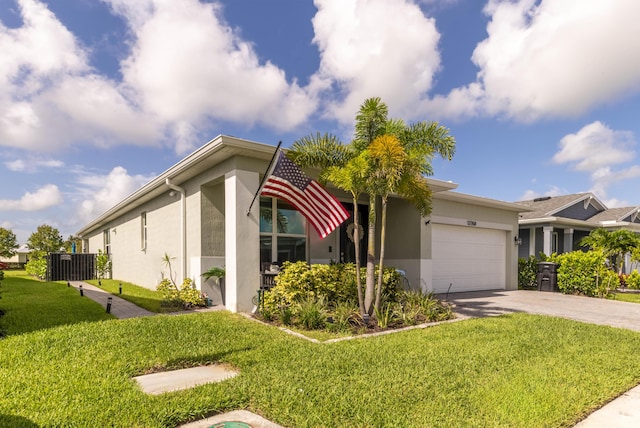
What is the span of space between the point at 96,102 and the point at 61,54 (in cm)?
240

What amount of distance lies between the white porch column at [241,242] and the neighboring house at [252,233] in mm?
21

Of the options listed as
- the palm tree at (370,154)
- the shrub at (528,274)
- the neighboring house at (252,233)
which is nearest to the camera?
the palm tree at (370,154)

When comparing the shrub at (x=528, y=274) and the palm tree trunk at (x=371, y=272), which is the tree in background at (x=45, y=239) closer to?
the palm tree trunk at (x=371, y=272)

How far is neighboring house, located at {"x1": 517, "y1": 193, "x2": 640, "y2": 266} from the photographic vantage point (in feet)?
55.8

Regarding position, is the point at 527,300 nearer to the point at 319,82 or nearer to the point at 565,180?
the point at 319,82

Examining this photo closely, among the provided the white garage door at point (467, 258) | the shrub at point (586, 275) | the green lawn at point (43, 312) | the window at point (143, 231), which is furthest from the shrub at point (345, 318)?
the shrub at point (586, 275)

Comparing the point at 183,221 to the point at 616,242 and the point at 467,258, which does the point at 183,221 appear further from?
the point at 616,242

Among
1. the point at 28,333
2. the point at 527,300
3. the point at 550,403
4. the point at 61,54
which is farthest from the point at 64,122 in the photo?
the point at 527,300

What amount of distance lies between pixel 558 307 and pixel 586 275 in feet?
13.4

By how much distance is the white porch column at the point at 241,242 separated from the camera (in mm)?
7328

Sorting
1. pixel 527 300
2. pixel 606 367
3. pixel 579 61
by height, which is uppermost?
pixel 579 61

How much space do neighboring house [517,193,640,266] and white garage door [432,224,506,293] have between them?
A: 381 centimetres

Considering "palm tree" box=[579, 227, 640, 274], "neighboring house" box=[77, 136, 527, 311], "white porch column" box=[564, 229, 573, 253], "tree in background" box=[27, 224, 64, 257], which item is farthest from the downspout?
"tree in background" box=[27, 224, 64, 257]

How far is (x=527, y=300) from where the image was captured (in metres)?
11.0
